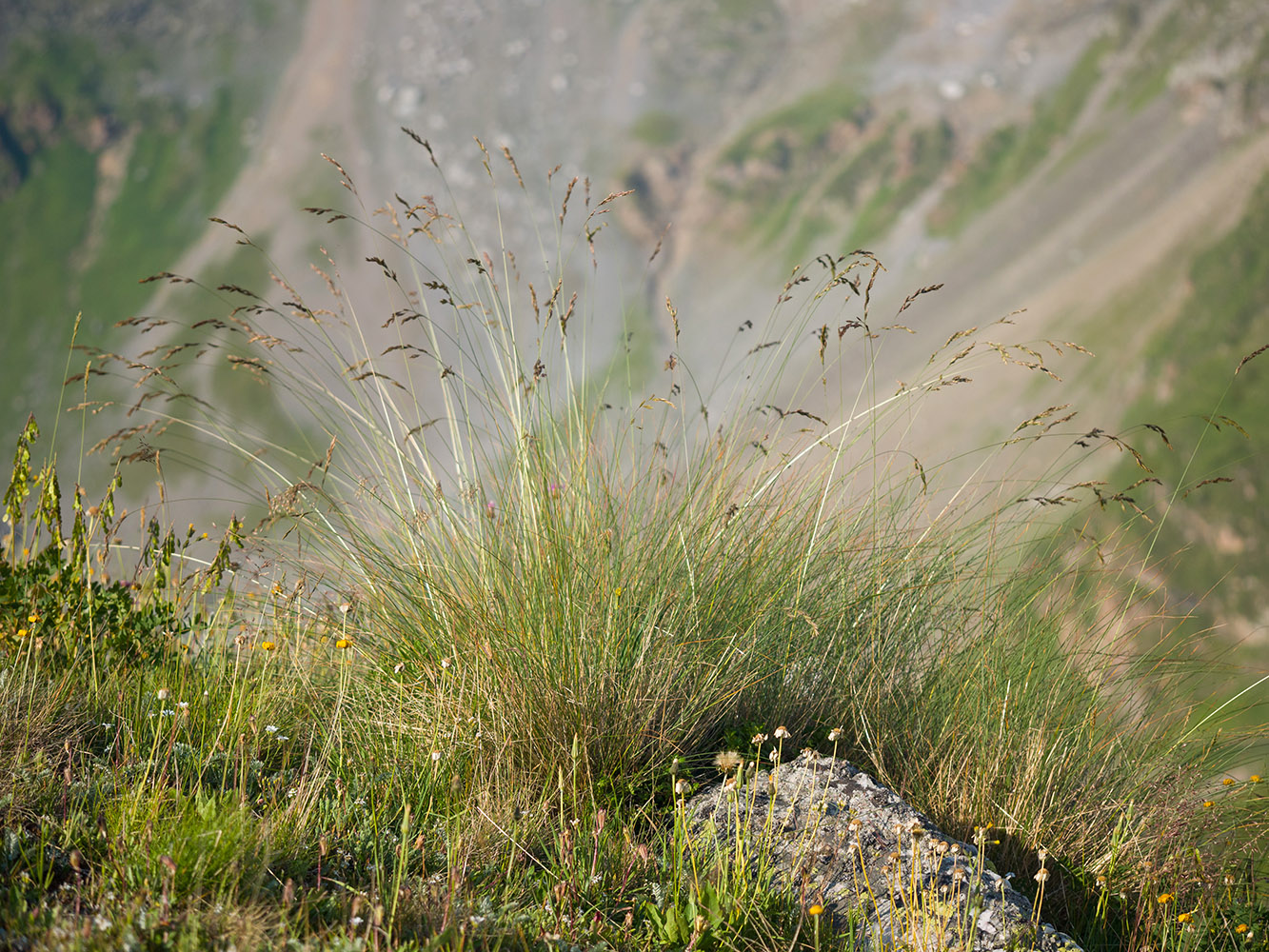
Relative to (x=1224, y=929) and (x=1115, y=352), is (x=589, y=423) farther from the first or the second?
(x=1115, y=352)

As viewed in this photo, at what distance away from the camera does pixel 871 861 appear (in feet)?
7.85

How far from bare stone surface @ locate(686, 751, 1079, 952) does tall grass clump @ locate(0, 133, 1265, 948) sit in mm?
127

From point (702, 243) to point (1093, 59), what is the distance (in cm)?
5417

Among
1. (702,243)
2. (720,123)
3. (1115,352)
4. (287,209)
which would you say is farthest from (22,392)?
(1115,352)

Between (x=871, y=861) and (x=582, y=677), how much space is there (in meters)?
0.89

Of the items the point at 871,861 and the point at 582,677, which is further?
the point at 582,677

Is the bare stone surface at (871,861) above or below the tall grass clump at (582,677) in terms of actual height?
below

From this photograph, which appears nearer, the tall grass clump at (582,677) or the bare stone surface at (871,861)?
the bare stone surface at (871,861)

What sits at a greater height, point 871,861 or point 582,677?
point 582,677

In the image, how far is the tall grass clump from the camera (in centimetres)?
227

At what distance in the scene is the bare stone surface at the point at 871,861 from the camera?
7.00ft

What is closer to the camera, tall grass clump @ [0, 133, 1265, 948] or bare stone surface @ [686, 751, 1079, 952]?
bare stone surface @ [686, 751, 1079, 952]

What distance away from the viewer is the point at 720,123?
144 meters

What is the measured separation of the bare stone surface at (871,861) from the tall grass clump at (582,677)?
0.13m
